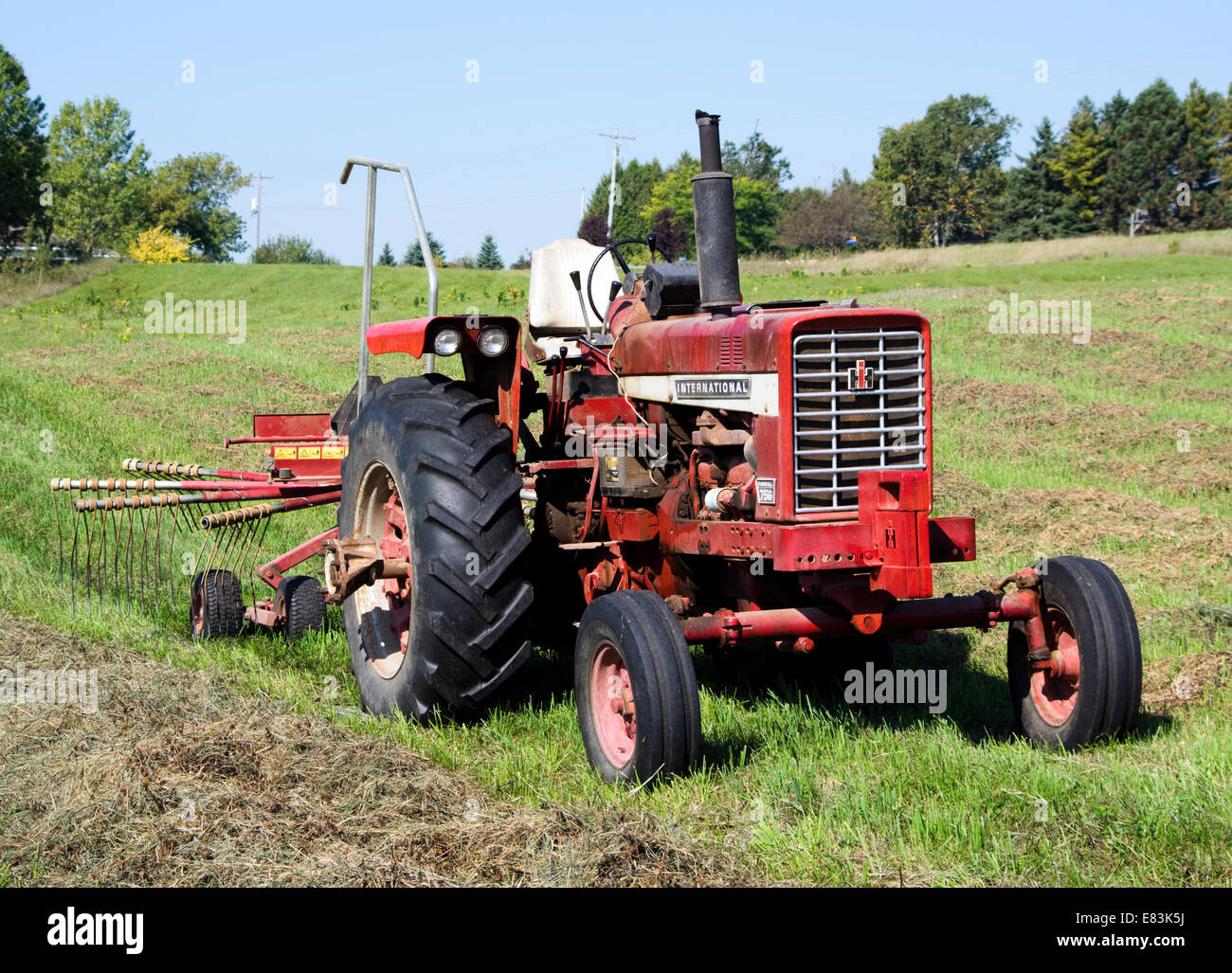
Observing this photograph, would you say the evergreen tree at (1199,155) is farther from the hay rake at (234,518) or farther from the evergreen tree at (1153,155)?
the hay rake at (234,518)

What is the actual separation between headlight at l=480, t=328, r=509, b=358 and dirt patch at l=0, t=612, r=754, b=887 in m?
1.91

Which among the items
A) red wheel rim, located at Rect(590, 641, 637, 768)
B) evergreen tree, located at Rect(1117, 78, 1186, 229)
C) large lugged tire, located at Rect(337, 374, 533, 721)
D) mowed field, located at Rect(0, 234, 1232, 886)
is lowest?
mowed field, located at Rect(0, 234, 1232, 886)

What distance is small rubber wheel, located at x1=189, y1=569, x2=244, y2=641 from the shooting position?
758 cm

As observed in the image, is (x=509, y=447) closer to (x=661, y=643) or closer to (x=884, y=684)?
(x=661, y=643)

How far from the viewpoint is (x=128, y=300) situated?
129 feet

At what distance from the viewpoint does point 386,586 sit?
645 cm

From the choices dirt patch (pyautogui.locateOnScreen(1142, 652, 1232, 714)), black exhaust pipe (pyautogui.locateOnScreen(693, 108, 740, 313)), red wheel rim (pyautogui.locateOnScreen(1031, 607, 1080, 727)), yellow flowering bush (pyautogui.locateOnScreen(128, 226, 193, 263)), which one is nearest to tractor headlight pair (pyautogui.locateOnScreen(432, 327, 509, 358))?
black exhaust pipe (pyautogui.locateOnScreen(693, 108, 740, 313))

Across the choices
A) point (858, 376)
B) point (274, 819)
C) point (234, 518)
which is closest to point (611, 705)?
point (274, 819)

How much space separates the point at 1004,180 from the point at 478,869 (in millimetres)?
74697

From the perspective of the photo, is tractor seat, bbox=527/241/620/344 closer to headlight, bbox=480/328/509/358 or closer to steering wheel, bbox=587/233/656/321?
steering wheel, bbox=587/233/656/321

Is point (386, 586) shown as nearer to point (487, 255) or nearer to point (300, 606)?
point (300, 606)

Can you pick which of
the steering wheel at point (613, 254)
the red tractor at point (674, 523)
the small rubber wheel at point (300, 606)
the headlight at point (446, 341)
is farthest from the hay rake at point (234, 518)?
the steering wheel at point (613, 254)
